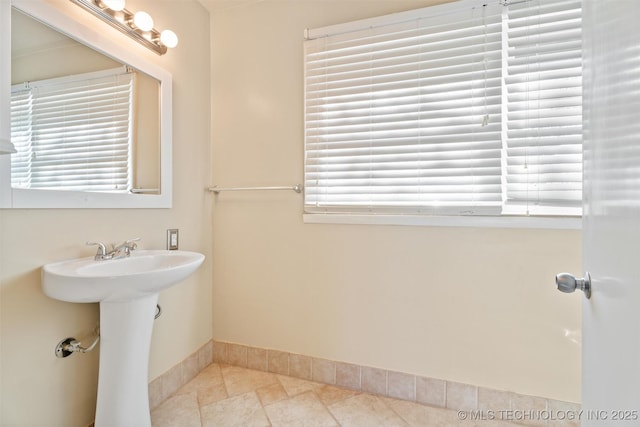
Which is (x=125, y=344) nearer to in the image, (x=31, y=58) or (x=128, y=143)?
(x=128, y=143)

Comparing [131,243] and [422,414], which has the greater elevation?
[131,243]

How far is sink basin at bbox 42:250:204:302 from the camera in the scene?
999mm

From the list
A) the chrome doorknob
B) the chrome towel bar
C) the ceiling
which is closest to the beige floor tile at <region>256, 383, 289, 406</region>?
the chrome towel bar

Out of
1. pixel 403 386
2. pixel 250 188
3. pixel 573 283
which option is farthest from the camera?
pixel 250 188

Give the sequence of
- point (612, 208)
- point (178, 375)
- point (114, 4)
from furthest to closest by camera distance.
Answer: point (178, 375), point (114, 4), point (612, 208)

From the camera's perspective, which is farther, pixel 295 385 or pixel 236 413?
pixel 295 385

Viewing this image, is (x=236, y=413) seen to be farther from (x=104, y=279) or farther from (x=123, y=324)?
(x=104, y=279)

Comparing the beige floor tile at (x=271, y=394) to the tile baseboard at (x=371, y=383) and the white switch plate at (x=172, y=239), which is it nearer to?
the tile baseboard at (x=371, y=383)

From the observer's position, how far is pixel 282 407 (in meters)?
A: 1.59

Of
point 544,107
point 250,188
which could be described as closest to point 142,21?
point 250,188

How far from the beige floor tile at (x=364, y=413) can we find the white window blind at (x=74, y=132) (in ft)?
5.02

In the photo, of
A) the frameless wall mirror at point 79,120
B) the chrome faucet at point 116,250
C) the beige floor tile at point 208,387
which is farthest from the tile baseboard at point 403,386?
the frameless wall mirror at point 79,120

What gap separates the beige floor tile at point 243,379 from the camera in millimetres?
1747

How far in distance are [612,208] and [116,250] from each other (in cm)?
160
